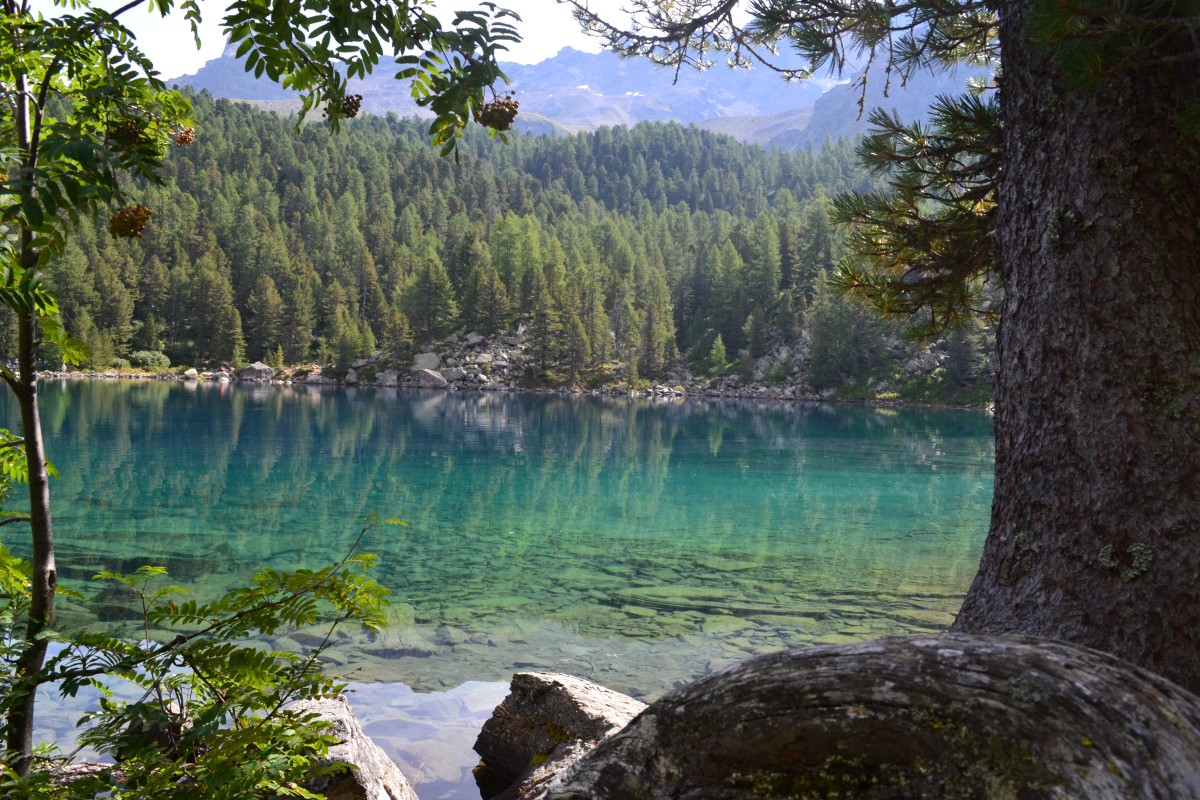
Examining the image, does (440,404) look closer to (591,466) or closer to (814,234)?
(591,466)

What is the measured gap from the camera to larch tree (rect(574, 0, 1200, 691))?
3.37 meters

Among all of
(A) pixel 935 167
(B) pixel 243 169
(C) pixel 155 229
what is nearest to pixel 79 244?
(C) pixel 155 229

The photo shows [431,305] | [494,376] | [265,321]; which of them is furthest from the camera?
[431,305]

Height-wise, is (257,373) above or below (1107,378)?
below

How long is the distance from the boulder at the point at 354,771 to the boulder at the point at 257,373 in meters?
107

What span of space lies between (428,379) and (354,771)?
339 feet

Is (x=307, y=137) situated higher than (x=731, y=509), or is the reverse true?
(x=307, y=137)

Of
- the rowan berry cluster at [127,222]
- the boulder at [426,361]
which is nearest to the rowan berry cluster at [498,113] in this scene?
the rowan berry cluster at [127,222]

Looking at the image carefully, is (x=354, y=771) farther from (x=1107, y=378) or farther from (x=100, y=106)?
(x=1107, y=378)

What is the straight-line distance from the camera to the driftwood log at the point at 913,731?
1.98 meters

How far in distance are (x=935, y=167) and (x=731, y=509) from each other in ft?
60.3

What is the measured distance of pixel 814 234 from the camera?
371 ft

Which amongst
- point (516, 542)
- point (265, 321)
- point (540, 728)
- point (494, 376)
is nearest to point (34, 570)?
point (540, 728)

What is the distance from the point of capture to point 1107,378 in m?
3.56
